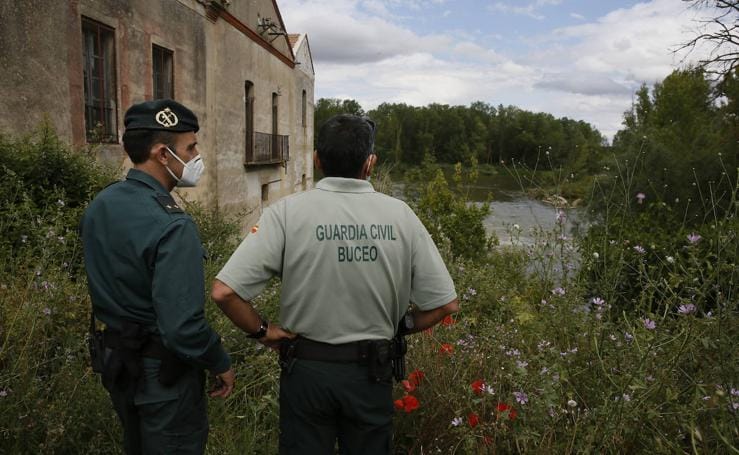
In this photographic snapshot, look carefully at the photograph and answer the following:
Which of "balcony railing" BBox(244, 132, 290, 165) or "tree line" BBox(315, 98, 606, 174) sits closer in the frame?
"balcony railing" BBox(244, 132, 290, 165)

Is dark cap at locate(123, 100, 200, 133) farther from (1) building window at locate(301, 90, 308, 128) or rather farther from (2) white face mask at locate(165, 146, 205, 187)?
(1) building window at locate(301, 90, 308, 128)

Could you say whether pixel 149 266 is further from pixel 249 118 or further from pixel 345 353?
pixel 249 118

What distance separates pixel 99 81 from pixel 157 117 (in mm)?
6919

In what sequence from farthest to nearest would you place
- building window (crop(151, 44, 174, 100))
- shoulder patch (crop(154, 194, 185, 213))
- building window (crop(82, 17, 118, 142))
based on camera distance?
1. building window (crop(151, 44, 174, 100))
2. building window (crop(82, 17, 118, 142))
3. shoulder patch (crop(154, 194, 185, 213))

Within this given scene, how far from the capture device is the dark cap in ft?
7.16

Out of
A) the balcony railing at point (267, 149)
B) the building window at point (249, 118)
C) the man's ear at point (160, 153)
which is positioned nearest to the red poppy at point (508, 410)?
the man's ear at point (160, 153)

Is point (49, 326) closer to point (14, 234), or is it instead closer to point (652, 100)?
point (14, 234)

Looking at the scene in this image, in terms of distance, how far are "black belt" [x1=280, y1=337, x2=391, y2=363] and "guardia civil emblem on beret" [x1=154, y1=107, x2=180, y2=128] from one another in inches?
41.4

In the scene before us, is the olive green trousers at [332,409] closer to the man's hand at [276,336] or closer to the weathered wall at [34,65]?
the man's hand at [276,336]

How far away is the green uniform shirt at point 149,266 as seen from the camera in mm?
1966

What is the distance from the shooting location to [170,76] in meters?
10.3

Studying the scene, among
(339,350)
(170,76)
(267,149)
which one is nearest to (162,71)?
(170,76)

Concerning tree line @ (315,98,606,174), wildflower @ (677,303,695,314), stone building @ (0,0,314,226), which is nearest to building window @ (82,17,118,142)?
stone building @ (0,0,314,226)

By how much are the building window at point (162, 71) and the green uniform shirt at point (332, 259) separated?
8.52 meters
